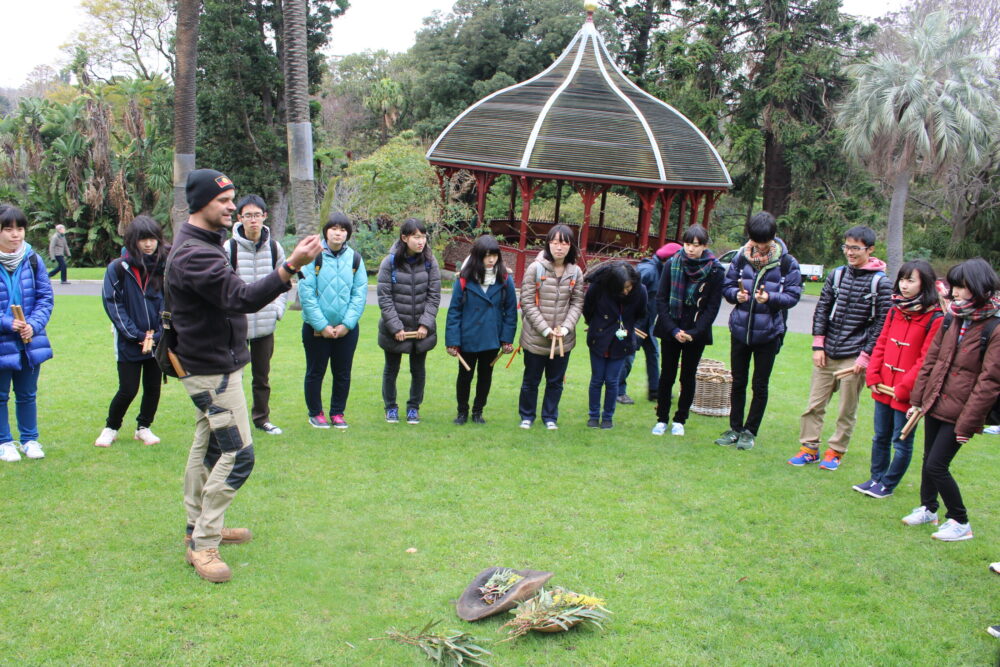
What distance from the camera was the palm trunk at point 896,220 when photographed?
21734mm

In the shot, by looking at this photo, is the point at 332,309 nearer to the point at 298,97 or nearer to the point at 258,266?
the point at 258,266

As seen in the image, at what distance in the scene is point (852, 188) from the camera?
2608 cm

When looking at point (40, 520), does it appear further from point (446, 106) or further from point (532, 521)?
point (446, 106)

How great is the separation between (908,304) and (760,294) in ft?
3.99

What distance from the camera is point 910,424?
5.25m

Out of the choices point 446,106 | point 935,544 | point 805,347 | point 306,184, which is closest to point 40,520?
point 935,544

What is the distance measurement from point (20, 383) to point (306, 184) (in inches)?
331

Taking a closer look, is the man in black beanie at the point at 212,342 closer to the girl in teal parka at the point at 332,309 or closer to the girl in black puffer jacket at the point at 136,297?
the girl in black puffer jacket at the point at 136,297

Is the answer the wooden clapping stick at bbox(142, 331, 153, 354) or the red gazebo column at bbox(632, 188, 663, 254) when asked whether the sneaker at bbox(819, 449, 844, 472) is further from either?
the red gazebo column at bbox(632, 188, 663, 254)

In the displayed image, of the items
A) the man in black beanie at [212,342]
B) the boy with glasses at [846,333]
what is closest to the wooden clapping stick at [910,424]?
the boy with glasses at [846,333]

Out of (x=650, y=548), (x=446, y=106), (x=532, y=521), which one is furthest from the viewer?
(x=446, y=106)

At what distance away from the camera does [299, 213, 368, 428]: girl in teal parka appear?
6629 mm

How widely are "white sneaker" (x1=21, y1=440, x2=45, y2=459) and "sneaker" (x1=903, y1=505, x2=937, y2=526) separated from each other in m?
6.49

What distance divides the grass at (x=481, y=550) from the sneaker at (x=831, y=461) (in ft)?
0.38
